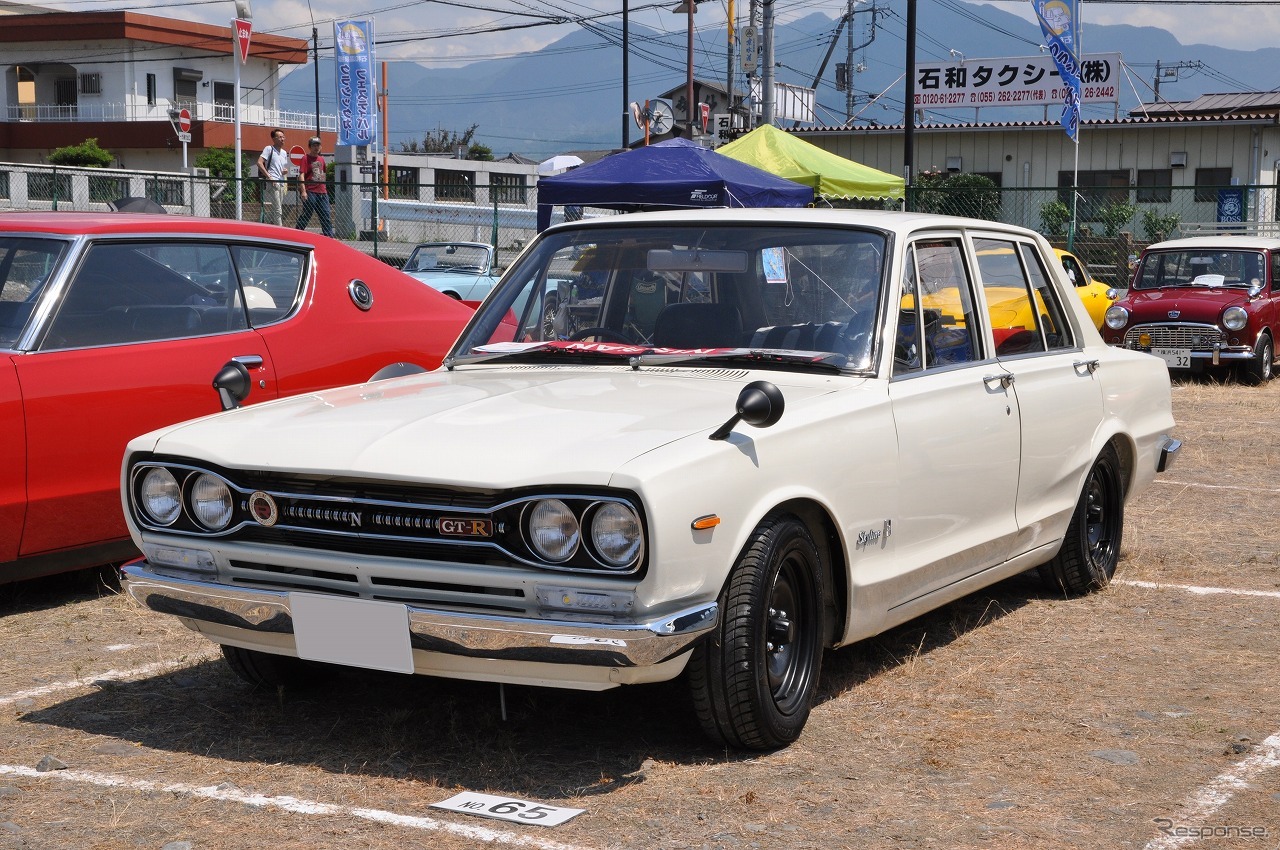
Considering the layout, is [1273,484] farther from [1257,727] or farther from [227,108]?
[227,108]

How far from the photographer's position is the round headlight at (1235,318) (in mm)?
15320

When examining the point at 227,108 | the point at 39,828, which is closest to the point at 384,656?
the point at 39,828

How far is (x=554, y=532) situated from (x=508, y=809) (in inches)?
28.3

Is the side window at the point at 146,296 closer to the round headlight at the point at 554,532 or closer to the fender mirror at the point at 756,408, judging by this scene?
the round headlight at the point at 554,532

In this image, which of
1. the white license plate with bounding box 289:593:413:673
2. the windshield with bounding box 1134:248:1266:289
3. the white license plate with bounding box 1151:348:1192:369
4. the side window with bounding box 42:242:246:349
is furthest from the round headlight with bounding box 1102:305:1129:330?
the white license plate with bounding box 289:593:413:673

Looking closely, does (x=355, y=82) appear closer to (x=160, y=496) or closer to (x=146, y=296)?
(x=146, y=296)

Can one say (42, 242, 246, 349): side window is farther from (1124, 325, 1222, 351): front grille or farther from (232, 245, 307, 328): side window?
(1124, 325, 1222, 351): front grille

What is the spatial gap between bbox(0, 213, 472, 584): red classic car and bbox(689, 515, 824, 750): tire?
2.68 meters

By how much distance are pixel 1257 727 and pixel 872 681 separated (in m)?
1.19

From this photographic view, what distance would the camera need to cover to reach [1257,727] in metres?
4.38

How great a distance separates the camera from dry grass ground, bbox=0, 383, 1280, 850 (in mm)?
3520

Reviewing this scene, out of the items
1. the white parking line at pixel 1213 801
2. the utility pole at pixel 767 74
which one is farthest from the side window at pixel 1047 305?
the utility pole at pixel 767 74

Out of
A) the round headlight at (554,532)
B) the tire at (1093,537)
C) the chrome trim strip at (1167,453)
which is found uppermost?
the round headlight at (554,532)

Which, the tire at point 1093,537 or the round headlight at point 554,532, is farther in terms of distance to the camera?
the tire at point 1093,537
